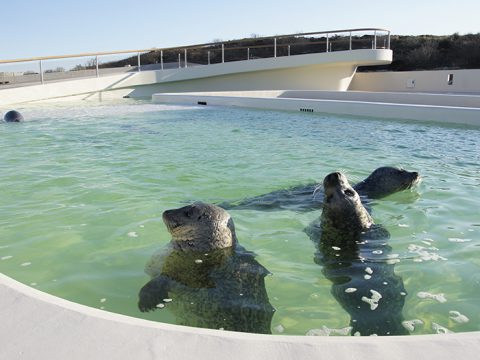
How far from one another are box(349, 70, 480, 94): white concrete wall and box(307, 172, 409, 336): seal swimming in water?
17810mm

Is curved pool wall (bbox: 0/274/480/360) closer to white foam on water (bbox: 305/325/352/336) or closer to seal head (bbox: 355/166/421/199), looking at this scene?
white foam on water (bbox: 305/325/352/336)

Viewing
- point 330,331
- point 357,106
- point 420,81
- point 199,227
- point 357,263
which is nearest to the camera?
point 330,331

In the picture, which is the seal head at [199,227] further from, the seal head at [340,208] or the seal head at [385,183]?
the seal head at [385,183]

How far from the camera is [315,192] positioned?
5637mm

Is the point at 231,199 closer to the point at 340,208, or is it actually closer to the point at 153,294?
the point at 340,208

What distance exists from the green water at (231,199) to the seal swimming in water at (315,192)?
0.15 metres

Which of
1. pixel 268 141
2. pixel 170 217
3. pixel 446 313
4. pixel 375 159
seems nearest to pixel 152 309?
pixel 170 217

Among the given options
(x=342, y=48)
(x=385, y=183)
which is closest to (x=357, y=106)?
(x=385, y=183)

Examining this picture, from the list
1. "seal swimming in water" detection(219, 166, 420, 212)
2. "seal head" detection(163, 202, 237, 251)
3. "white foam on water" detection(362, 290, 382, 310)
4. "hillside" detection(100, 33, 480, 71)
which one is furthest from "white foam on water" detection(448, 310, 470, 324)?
"hillside" detection(100, 33, 480, 71)

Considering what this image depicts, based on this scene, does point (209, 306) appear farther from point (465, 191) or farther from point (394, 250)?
point (465, 191)

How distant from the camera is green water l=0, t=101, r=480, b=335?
345 cm

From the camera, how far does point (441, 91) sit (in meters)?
20.9

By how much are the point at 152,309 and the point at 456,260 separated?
94.8 inches

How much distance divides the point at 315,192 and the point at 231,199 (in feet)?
3.22
